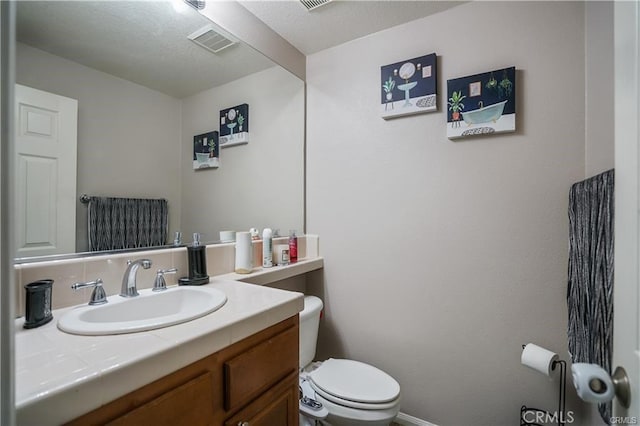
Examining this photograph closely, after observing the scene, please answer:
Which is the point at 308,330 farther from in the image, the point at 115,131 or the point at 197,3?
the point at 197,3

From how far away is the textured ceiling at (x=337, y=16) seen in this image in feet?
4.89

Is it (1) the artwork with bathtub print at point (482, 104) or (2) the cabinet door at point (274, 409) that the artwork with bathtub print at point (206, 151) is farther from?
(1) the artwork with bathtub print at point (482, 104)

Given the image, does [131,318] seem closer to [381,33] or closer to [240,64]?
[240,64]

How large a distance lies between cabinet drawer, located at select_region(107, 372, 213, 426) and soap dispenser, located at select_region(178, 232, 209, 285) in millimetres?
532

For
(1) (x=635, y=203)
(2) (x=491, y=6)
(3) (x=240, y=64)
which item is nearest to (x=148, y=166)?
(3) (x=240, y=64)

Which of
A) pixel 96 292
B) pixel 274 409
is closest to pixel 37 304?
pixel 96 292

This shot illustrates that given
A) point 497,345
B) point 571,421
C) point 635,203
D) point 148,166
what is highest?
point 148,166

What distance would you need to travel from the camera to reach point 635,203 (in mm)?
455

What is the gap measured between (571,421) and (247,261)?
1.64m

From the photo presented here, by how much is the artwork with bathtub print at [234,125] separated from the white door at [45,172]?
0.69 m

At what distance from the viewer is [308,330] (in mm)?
1560

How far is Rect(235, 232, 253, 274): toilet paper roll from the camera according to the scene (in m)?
1.41

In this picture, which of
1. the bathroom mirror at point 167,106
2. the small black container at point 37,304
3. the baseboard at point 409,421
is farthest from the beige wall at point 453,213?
the small black container at point 37,304

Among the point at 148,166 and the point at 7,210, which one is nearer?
the point at 7,210
